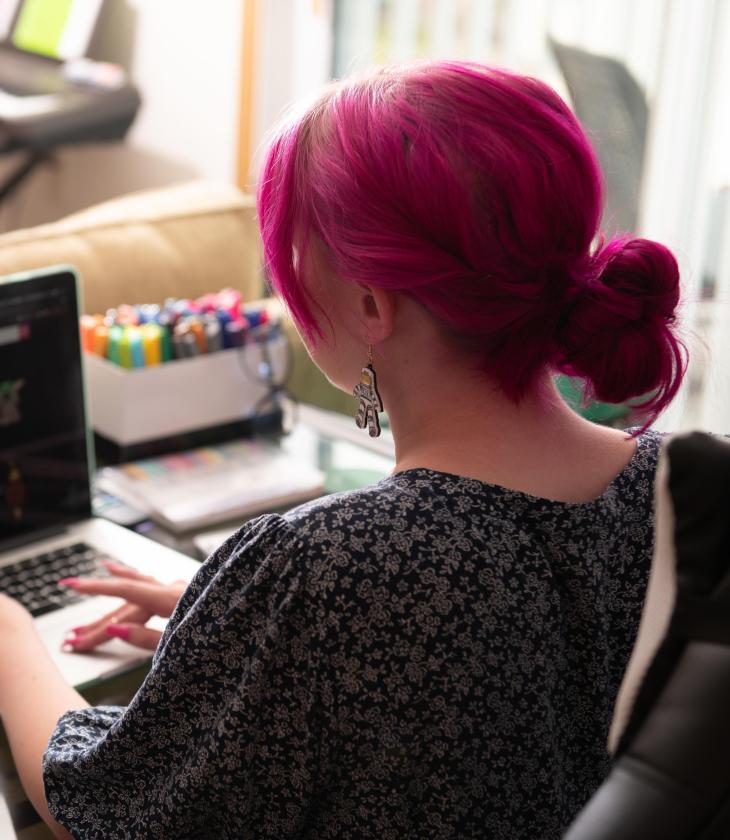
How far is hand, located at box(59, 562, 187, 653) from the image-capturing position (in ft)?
3.69

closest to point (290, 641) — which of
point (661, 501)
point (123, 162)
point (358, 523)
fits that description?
point (358, 523)

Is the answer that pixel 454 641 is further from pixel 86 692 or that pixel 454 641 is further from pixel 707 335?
pixel 707 335

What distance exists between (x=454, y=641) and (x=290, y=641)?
112 mm

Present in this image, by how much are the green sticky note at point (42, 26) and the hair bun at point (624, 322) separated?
201 cm

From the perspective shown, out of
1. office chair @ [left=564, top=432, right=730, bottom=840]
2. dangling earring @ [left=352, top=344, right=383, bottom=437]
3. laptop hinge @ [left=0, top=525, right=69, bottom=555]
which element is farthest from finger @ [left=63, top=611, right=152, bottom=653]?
office chair @ [left=564, top=432, right=730, bottom=840]

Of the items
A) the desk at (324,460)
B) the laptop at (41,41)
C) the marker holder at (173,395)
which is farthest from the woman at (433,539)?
the laptop at (41,41)

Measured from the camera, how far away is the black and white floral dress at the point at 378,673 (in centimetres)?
76

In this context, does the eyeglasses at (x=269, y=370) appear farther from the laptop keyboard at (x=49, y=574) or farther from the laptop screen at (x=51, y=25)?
the laptop screen at (x=51, y=25)

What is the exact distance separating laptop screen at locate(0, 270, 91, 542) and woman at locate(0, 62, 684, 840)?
0.47 meters

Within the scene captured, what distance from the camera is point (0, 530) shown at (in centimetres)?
129

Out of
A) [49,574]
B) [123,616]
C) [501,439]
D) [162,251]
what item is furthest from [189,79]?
[501,439]

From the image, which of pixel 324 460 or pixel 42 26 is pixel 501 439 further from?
pixel 42 26

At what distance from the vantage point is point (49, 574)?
4.12ft

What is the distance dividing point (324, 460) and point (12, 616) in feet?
1.98
